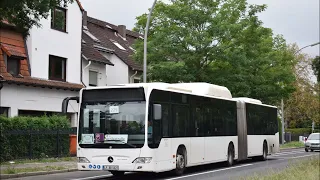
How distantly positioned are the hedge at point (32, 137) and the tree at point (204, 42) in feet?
23.0

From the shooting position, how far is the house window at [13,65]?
2708 cm

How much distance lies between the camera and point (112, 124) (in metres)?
15.7

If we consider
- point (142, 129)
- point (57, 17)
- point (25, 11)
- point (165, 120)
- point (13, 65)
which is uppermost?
→ point (57, 17)

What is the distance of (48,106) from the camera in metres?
29.0

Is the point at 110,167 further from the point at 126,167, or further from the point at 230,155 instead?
the point at 230,155

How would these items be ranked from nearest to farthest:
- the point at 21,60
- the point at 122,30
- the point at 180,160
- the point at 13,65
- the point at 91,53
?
the point at 180,160
the point at 13,65
the point at 21,60
the point at 91,53
the point at 122,30

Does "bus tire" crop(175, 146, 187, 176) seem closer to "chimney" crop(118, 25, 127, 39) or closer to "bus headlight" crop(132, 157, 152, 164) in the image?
"bus headlight" crop(132, 157, 152, 164)

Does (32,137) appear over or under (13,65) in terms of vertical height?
under

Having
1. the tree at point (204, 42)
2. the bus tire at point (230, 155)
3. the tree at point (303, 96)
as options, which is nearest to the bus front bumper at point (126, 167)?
the bus tire at point (230, 155)

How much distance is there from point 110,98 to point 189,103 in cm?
351

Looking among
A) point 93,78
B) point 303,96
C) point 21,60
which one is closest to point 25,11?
point 21,60

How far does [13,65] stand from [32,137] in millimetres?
5336

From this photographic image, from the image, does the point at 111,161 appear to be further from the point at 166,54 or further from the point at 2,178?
the point at 166,54

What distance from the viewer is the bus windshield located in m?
15.4
